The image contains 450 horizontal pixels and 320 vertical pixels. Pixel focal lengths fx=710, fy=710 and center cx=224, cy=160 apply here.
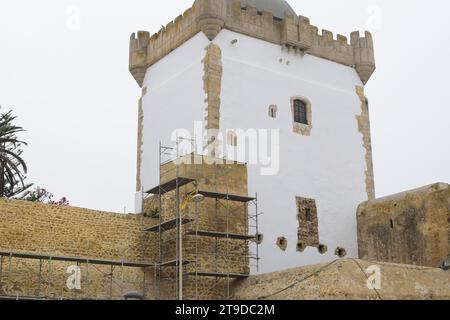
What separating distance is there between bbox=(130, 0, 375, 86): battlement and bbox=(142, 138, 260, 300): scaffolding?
14.1 ft

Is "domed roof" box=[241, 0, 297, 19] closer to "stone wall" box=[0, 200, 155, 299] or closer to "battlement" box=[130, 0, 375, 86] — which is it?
"battlement" box=[130, 0, 375, 86]

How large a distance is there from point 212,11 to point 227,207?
18.2ft

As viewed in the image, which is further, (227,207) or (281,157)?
(281,157)

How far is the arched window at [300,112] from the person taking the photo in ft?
66.4

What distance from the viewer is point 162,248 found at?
17391 mm

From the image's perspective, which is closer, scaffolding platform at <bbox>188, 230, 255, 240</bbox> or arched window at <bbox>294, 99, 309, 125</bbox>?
scaffolding platform at <bbox>188, 230, 255, 240</bbox>

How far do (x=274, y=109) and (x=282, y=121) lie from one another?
1.33 ft

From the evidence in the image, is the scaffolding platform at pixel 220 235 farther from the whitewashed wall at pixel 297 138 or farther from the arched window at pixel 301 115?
the arched window at pixel 301 115

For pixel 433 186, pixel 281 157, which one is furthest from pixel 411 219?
pixel 281 157

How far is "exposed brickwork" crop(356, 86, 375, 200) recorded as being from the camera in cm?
2105

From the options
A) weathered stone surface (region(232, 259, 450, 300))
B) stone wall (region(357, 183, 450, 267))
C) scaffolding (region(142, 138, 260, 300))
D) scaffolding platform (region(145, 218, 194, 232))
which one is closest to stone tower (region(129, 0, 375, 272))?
stone wall (region(357, 183, 450, 267))

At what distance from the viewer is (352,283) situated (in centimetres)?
1352
